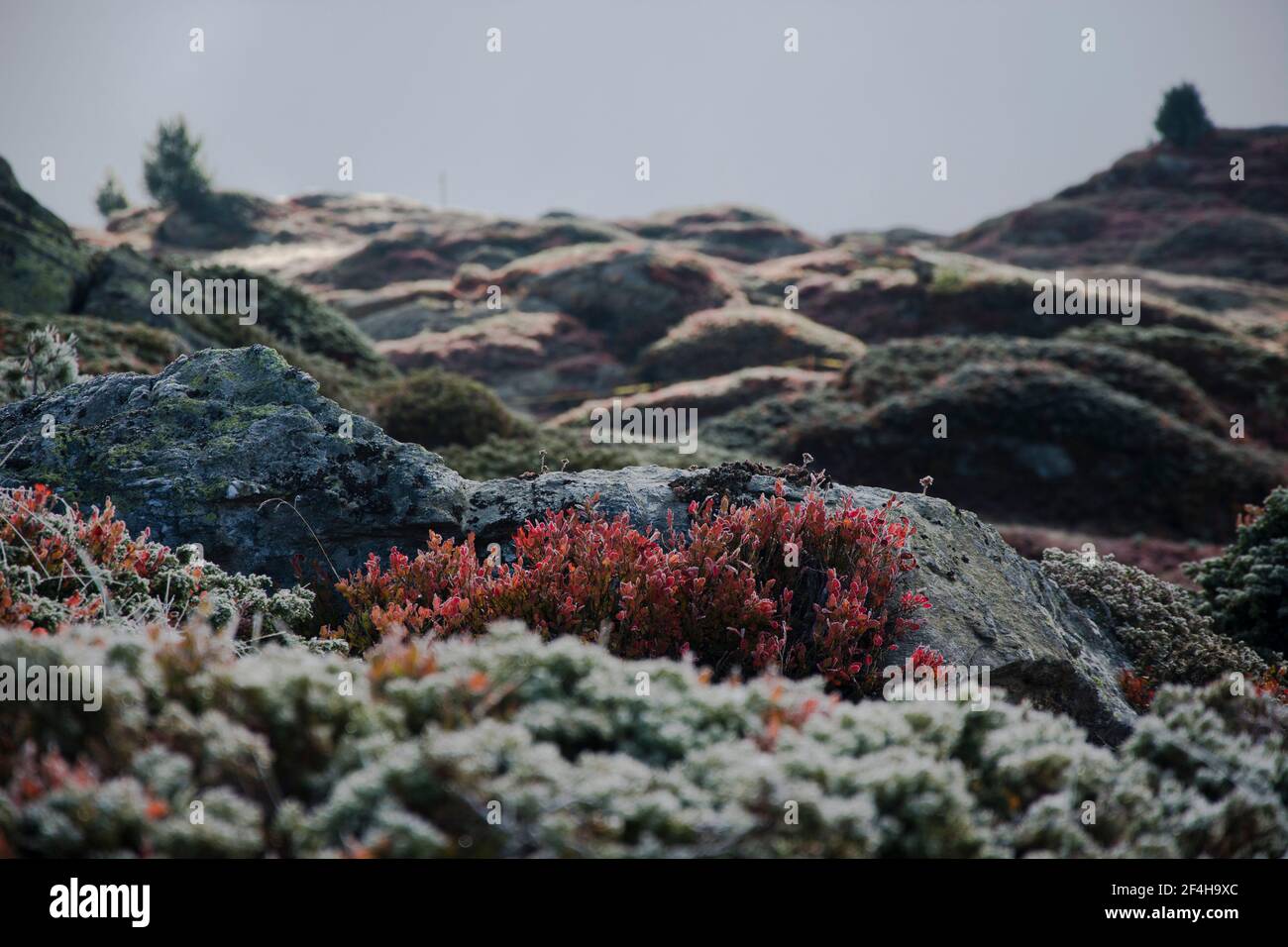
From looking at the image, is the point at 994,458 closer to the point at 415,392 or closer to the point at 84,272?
the point at 415,392

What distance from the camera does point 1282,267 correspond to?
5050 cm

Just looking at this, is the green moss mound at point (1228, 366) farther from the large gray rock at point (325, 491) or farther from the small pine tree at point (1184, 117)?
the small pine tree at point (1184, 117)

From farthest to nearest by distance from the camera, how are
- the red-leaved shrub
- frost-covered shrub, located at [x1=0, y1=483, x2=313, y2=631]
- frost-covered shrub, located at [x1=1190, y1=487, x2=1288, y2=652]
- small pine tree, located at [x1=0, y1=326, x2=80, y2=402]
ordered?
frost-covered shrub, located at [x1=1190, y1=487, x2=1288, y2=652] → small pine tree, located at [x1=0, y1=326, x2=80, y2=402] → the red-leaved shrub → frost-covered shrub, located at [x1=0, y1=483, x2=313, y2=631]

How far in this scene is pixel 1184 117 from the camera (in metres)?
68.6

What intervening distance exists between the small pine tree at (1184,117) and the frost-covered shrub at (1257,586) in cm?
7265

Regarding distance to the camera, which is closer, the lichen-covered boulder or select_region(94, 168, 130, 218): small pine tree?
the lichen-covered boulder

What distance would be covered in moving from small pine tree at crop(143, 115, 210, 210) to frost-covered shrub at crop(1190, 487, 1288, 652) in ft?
266

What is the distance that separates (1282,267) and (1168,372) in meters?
36.9

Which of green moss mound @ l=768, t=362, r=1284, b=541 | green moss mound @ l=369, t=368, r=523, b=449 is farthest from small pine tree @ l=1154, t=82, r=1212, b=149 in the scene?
green moss mound @ l=369, t=368, r=523, b=449

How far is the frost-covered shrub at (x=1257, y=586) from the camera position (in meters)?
8.93

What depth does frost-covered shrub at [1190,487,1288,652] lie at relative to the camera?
893 cm

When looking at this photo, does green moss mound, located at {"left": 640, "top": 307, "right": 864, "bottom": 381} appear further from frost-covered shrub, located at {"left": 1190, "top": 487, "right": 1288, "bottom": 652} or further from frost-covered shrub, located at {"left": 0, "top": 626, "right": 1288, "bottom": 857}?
frost-covered shrub, located at {"left": 0, "top": 626, "right": 1288, "bottom": 857}

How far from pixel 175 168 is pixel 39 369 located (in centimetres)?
7893
